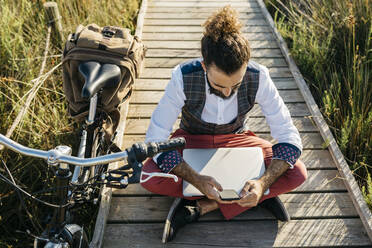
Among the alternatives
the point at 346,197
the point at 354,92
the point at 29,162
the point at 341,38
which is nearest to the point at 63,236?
the point at 29,162

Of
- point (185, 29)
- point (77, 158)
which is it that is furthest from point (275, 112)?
point (185, 29)

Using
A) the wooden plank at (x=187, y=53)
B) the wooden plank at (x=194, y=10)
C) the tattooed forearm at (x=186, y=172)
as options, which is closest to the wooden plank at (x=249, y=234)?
the tattooed forearm at (x=186, y=172)

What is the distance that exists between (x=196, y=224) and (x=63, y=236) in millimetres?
936

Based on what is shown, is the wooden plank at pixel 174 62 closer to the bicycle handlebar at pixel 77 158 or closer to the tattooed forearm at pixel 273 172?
the tattooed forearm at pixel 273 172

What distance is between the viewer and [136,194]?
2.48 metres

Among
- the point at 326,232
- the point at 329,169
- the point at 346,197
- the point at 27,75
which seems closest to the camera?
the point at 326,232

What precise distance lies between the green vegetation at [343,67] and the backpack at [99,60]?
5.25ft

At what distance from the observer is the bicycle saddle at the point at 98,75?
6.09ft

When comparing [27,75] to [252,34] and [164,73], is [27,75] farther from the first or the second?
[252,34]

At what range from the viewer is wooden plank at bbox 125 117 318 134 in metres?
3.03

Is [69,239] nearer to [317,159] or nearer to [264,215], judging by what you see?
[264,215]

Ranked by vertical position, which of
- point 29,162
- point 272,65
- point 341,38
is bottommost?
point 29,162

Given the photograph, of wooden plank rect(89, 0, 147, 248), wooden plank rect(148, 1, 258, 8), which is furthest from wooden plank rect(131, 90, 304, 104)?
wooden plank rect(148, 1, 258, 8)

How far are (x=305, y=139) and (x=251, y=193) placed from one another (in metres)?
1.15
